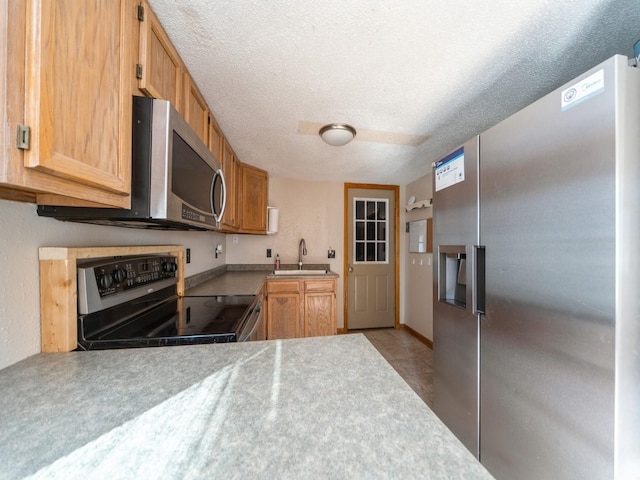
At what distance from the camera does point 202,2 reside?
35.4 inches

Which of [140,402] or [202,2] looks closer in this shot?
[140,402]

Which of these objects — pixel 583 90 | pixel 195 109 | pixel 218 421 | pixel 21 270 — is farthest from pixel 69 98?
pixel 583 90

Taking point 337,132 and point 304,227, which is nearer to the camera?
point 337,132

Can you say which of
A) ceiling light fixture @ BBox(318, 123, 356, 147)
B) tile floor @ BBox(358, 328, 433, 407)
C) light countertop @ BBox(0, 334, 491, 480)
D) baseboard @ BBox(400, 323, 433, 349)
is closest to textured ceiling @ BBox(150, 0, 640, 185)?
ceiling light fixture @ BBox(318, 123, 356, 147)

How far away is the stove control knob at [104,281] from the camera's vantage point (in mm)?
910

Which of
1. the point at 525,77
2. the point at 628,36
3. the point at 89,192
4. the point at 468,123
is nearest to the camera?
the point at 89,192

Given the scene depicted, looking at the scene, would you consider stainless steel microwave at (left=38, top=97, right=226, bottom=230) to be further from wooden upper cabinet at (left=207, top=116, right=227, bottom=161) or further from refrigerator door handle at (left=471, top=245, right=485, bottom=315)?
refrigerator door handle at (left=471, top=245, right=485, bottom=315)

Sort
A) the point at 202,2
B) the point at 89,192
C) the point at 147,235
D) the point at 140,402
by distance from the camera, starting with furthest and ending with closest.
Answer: the point at 147,235, the point at 202,2, the point at 89,192, the point at 140,402

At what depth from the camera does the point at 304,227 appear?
11.1ft

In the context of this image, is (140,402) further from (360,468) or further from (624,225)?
(624,225)

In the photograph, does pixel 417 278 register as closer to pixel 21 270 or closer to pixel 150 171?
pixel 150 171

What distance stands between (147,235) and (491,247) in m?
1.85

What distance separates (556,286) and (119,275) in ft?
5.48

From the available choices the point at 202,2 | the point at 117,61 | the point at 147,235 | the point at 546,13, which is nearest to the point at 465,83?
the point at 546,13
